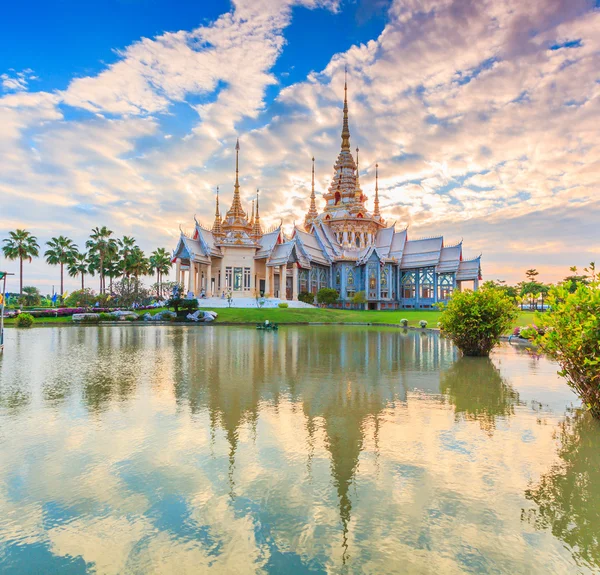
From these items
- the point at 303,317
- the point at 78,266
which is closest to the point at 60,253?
the point at 78,266

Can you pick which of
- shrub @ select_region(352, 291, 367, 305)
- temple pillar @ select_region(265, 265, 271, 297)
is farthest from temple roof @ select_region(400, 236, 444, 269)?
temple pillar @ select_region(265, 265, 271, 297)

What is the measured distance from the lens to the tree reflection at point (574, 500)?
3084mm

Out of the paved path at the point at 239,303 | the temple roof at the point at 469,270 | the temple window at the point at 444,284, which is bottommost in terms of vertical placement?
the paved path at the point at 239,303

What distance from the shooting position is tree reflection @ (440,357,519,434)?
21.4 ft

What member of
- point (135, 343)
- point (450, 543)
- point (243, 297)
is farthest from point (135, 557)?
point (243, 297)

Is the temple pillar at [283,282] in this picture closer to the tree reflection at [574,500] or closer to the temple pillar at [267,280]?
the temple pillar at [267,280]

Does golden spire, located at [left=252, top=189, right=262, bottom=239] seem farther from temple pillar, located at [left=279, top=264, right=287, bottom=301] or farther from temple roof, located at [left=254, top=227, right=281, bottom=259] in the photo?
temple pillar, located at [left=279, top=264, right=287, bottom=301]

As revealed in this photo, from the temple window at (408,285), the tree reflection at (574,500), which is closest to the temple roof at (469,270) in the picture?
the temple window at (408,285)

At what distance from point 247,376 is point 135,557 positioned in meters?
6.88

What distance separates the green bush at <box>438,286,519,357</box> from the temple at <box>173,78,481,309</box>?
1345 inches

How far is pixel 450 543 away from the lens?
305cm

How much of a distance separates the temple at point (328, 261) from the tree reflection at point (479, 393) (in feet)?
121

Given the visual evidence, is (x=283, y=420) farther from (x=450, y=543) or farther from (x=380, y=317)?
(x=380, y=317)

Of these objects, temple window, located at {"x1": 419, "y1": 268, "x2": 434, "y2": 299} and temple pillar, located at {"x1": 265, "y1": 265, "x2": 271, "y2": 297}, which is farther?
temple window, located at {"x1": 419, "y1": 268, "x2": 434, "y2": 299}
